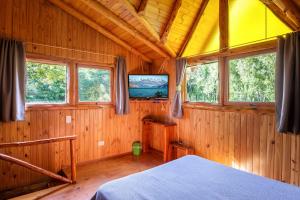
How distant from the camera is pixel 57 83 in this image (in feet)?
11.3

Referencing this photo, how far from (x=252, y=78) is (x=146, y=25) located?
1.89 metres

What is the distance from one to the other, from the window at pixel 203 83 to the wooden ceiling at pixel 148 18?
55 centimetres

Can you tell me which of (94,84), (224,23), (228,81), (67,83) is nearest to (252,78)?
(228,81)

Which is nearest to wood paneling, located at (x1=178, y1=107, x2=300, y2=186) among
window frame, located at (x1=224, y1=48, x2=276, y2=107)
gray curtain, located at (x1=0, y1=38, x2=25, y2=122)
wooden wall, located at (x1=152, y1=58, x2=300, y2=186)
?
wooden wall, located at (x1=152, y1=58, x2=300, y2=186)

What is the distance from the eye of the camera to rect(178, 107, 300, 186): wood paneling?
235 cm

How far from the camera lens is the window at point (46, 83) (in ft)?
10.4

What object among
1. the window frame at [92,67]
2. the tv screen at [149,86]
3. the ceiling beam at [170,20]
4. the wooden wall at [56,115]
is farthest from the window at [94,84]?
the ceiling beam at [170,20]

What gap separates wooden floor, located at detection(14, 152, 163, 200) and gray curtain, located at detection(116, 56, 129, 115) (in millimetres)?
1055

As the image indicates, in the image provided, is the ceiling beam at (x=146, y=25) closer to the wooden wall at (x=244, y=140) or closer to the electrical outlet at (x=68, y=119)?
the wooden wall at (x=244, y=140)

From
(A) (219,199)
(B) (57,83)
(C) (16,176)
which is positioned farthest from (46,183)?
(A) (219,199)

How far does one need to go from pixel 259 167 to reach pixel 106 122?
289 centimetres

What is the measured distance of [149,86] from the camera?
157 inches

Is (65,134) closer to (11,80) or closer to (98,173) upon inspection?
(98,173)

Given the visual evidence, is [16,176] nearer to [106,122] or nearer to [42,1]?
[106,122]
